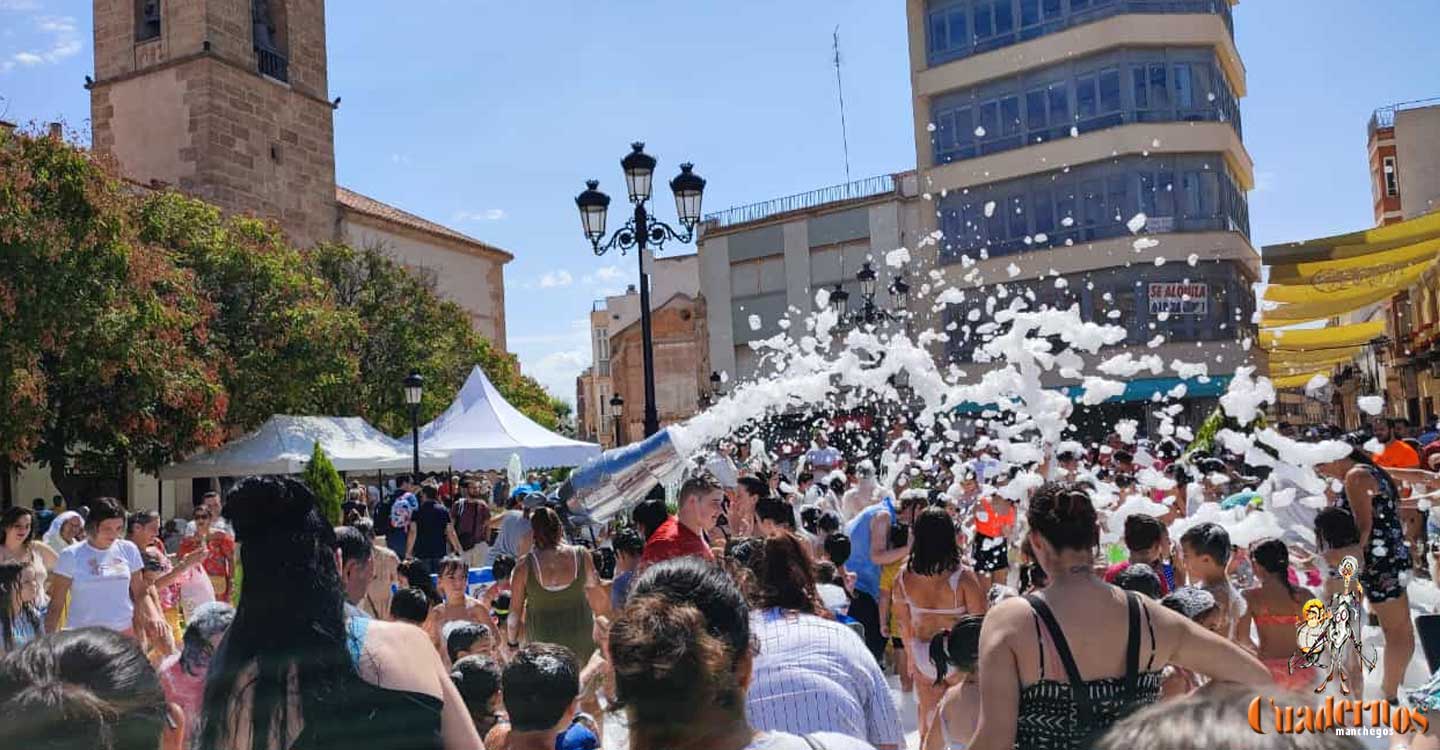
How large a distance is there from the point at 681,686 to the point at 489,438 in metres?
17.4

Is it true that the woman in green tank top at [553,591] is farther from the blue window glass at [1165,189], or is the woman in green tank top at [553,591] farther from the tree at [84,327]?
the blue window glass at [1165,189]

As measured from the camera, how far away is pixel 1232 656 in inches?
122

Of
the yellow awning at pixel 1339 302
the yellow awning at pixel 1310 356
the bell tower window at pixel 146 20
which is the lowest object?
the yellow awning at pixel 1310 356

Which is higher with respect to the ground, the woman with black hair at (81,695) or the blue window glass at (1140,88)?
the blue window glass at (1140,88)

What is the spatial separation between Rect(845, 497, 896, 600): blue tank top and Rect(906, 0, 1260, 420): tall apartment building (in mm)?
20740

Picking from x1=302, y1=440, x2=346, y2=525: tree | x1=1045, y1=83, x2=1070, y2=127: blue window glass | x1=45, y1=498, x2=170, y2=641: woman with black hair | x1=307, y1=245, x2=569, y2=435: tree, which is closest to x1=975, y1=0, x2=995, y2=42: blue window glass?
x1=1045, y1=83, x2=1070, y2=127: blue window glass

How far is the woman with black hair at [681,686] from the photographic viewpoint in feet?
6.57

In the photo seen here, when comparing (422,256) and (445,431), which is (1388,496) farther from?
(422,256)

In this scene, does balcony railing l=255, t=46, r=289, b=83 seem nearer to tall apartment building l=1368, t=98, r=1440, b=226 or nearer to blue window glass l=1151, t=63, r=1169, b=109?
blue window glass l=1151, t=63, r=1169, b=109

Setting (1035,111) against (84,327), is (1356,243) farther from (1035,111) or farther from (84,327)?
(84,327)

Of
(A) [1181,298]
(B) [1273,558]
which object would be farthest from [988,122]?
(B) [1273,558]

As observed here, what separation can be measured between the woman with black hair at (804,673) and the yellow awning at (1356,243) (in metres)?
13.7

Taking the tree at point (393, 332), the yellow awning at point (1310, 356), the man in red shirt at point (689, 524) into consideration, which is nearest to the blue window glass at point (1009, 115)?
the yellow awning at point (1310, 356)

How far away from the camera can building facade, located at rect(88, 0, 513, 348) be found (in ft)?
103
